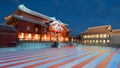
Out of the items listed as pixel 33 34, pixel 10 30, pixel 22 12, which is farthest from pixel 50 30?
pixel 10 30

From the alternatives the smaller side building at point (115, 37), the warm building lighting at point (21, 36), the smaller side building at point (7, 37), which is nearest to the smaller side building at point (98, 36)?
the smaller side building at point (115, 37)

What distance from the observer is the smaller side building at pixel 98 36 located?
47.4 meters

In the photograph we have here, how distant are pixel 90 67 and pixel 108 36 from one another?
1669 inches

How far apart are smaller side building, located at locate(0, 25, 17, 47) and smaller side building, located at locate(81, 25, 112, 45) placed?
34469 mm

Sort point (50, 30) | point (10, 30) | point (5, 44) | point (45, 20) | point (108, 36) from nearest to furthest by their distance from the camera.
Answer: point (5, 44), point (10, 30), point (50, 30), point (45, 20), point (108, 36)

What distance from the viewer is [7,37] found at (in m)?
22.3

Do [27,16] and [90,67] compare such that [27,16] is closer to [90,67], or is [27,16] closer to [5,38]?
[5,38]

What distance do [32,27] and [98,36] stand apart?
3021 centimetres

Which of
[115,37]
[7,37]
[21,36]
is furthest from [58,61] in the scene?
[115,37]

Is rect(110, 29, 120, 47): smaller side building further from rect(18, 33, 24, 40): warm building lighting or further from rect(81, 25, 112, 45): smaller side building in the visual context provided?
rect(18, 33, 24, 40): warm building lighting

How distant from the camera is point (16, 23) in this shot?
28.3 meters

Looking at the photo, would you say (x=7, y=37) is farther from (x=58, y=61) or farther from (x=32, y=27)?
(x=58, y=61)

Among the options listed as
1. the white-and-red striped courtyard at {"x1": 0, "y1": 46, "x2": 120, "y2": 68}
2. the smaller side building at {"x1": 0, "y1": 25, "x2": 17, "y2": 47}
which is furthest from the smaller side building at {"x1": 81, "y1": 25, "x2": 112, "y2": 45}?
the white-and-red striped courtyard at {"x1": 0, "y1": 46, "x2": 120, "y2": 68}

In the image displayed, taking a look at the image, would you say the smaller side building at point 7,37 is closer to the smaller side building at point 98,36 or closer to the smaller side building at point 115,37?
the smaller side building at point 98,36
